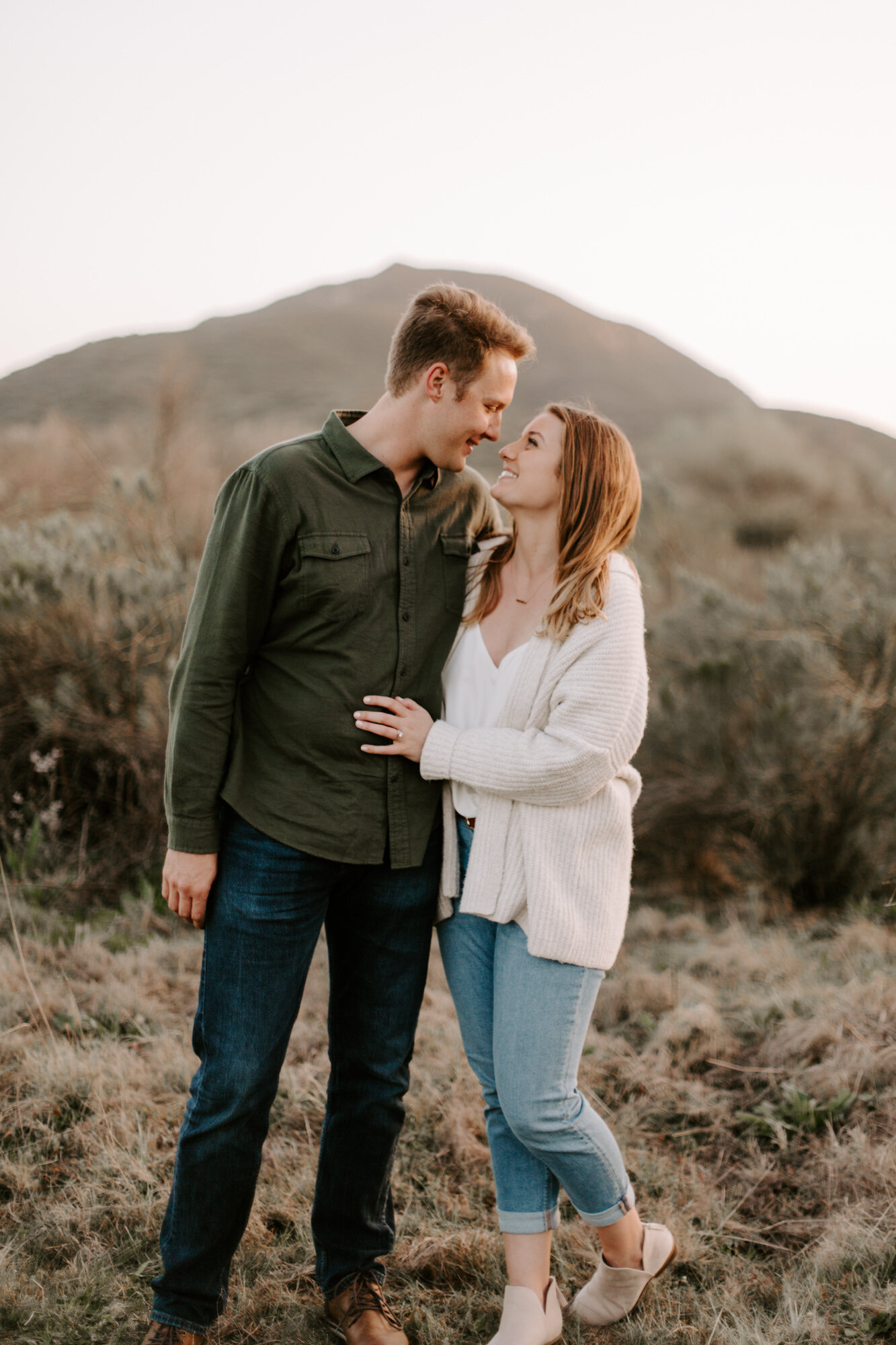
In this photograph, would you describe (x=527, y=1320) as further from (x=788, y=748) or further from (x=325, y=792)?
(x=788, y=748)

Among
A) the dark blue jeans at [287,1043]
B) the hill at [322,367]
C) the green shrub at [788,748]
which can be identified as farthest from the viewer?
the hill at [322,367]

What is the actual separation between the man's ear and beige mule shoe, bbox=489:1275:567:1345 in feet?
6.64

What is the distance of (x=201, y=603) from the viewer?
196 centimetres

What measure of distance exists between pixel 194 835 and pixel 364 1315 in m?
1.19

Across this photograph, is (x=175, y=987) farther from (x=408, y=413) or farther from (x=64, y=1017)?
(x=408, y=413)

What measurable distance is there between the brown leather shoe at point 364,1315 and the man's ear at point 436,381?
208 cm

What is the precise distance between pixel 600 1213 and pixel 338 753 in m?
1.19

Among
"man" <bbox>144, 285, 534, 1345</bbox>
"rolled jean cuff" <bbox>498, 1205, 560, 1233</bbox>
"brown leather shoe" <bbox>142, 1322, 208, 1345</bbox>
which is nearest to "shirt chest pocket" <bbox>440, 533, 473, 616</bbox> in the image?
"man" <bbox>144, 285, 534, 1345</bbox>

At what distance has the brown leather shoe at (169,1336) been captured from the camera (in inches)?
75.9

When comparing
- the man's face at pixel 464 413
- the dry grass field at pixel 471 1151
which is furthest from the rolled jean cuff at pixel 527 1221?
the man's face at pixel 464 413

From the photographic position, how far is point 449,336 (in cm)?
215

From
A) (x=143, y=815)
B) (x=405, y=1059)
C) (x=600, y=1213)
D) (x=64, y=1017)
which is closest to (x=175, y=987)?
(x=64, y=1017)

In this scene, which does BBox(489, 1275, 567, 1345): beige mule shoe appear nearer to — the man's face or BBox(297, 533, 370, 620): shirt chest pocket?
BBox(297, 533, 370, 620): shirt chest pocket

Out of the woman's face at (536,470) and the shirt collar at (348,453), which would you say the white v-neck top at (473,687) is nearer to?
the woman's face at (536,470)
